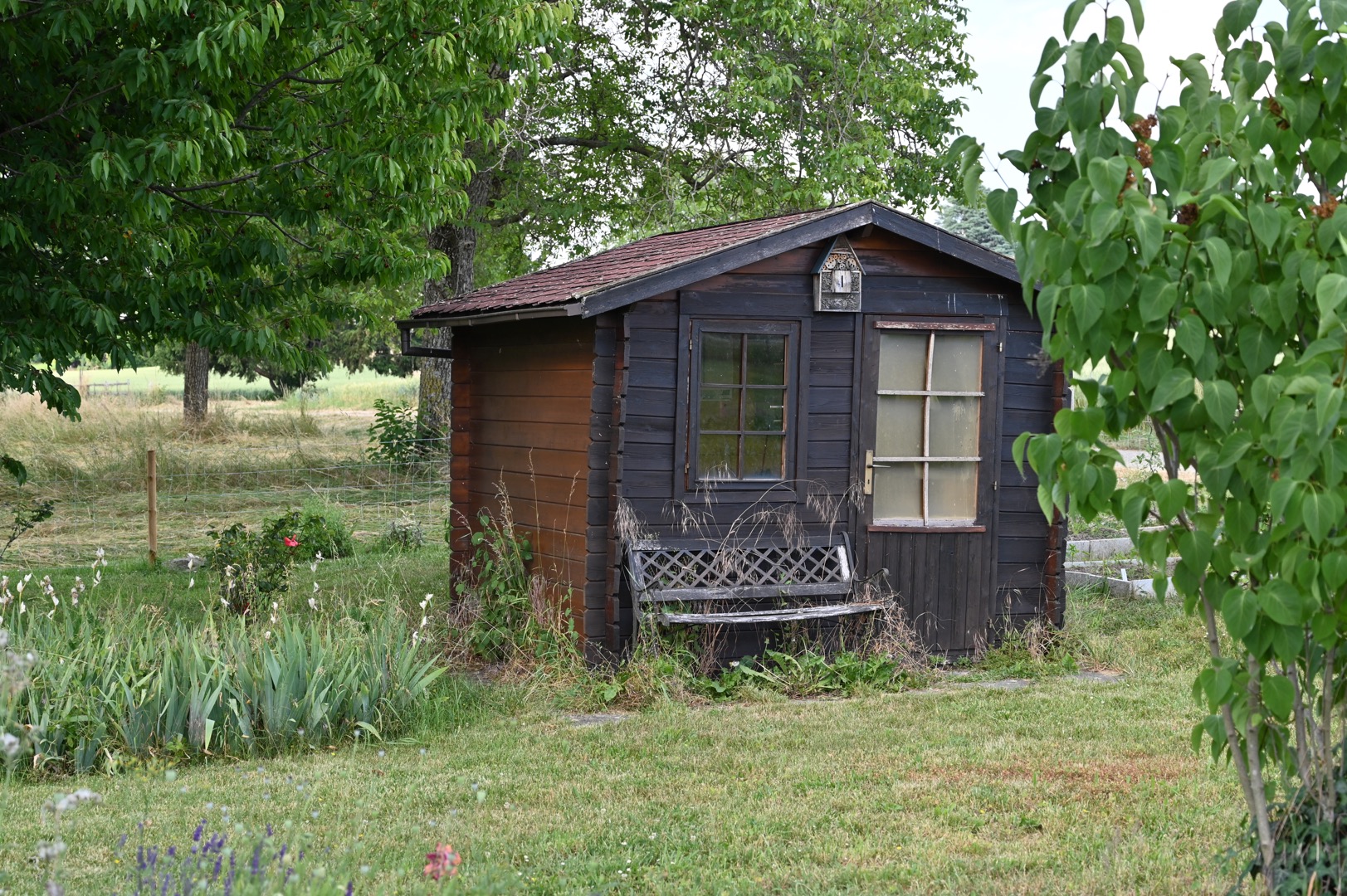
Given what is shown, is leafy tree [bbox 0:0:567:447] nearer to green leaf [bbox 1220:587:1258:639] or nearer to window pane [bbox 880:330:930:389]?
window pane [bbox 880:330:930:389]

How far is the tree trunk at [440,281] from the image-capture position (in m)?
18.8

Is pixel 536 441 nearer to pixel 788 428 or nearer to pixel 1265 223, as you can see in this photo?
pixel 788 428

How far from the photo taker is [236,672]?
268 inches

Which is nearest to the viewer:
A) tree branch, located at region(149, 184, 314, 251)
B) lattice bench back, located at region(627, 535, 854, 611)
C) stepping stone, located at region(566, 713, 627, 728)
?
stepping stone, located at region(566, 713, 627, 728)

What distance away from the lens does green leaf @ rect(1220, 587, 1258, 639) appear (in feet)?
9.86

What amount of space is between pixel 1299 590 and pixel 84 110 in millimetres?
7816

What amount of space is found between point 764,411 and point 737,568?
3.77 ft

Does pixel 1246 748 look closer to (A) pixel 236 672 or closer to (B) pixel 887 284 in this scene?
(A) pixel 236 672

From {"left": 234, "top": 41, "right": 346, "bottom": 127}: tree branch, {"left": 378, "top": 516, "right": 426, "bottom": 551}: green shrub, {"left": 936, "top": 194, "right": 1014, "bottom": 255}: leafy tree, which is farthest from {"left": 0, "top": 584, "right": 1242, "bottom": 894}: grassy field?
{"left": 936, "top": 194, "right": 1014, "bottom": 255}: leafy tree

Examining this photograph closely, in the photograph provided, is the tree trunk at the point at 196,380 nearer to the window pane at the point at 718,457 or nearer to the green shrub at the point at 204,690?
the green shrub at the point at 204,690

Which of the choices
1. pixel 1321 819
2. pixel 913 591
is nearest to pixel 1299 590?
pixel 1321 819

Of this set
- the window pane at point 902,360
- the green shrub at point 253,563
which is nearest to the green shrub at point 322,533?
the green shrub at point 253,563

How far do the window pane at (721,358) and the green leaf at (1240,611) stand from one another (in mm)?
5793

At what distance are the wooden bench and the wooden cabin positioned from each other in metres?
0.02
